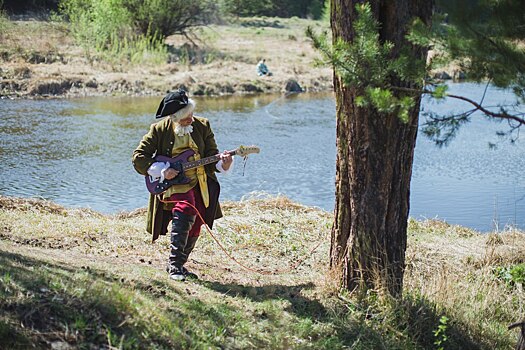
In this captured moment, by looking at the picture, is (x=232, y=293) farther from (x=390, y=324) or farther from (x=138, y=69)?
(x=138, y=69)

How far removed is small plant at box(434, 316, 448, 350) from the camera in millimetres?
Result: 5518

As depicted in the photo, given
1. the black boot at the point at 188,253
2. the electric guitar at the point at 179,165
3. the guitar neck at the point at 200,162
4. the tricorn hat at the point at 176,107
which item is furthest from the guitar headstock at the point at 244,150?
the black boot at the point at 188,253

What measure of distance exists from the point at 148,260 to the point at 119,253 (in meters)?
0.36

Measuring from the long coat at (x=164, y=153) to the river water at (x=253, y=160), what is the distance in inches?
109

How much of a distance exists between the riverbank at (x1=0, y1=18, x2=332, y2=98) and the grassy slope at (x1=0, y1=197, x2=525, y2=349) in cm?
1322

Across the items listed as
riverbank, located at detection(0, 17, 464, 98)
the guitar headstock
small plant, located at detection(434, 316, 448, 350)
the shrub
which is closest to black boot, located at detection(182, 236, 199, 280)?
the guitar headstock

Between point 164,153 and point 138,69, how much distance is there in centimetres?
2164

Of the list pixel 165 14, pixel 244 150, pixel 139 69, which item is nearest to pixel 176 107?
pixel 244 150

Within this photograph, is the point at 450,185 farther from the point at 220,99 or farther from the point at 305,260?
the point at 220,99

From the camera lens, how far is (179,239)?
20.5ft

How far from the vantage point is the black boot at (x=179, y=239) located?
245 inches

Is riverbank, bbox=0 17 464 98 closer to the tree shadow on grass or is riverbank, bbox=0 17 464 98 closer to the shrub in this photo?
the shrub

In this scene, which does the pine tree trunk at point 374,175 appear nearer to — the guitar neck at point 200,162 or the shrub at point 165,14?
the guitar neck at point 200,162

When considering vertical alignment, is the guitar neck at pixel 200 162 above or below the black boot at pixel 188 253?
above
